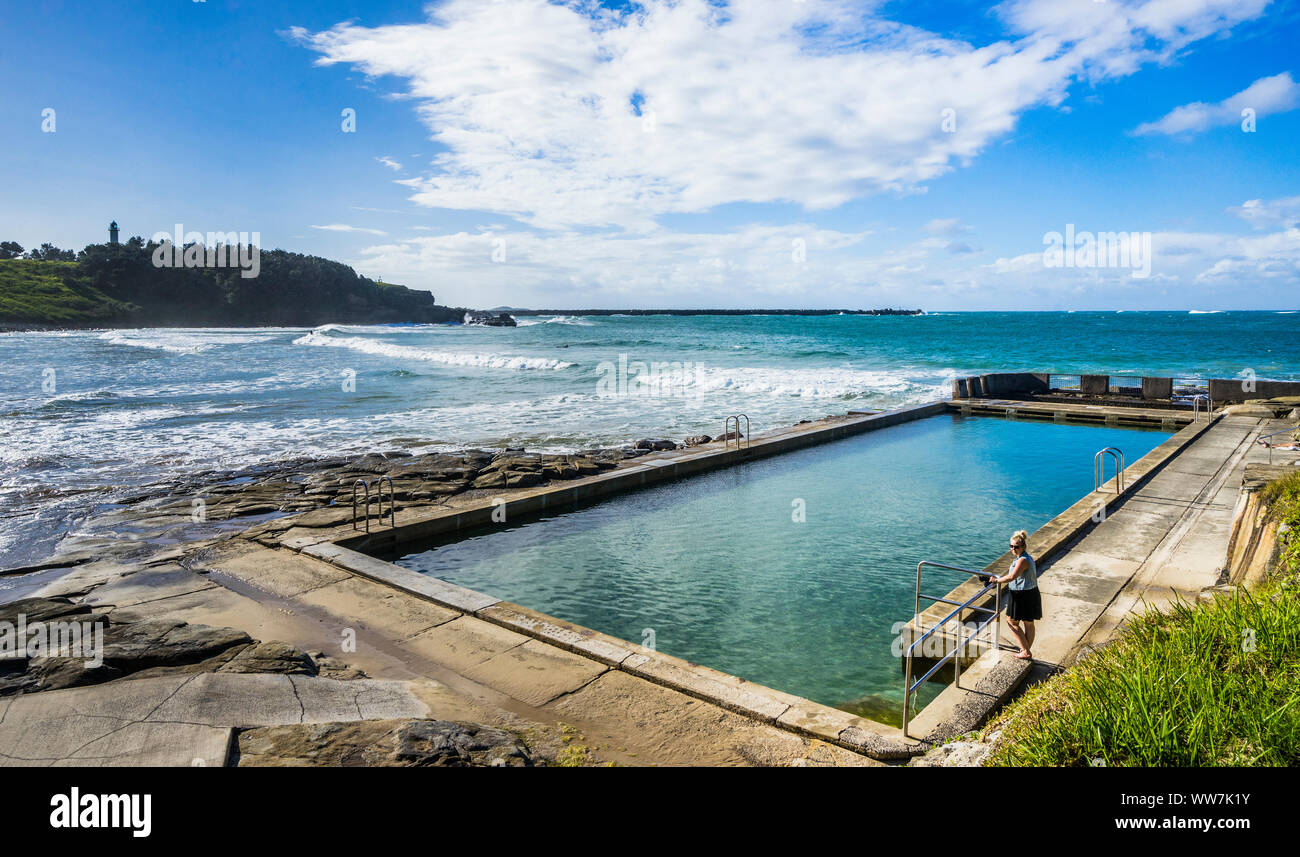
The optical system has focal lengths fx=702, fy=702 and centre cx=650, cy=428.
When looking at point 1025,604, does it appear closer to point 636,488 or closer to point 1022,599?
point 1022,599

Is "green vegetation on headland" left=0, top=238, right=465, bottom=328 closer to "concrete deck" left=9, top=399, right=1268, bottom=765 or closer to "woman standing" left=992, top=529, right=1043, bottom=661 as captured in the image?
"concrete deck" left=9, top=399, right=1268, bottom=765

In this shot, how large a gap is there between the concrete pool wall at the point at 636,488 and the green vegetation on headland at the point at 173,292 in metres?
113

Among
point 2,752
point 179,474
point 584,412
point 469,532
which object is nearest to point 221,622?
point 2,752

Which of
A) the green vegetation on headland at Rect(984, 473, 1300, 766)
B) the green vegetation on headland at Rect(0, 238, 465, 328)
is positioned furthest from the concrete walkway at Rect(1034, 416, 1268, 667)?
the green vegetation on headland at Rect(0, 238, 465, 328)

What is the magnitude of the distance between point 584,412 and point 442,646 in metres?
21.6

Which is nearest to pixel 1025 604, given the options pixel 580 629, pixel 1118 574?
pixel 1118 574

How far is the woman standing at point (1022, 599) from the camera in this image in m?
6.73

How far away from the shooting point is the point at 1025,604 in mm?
6754

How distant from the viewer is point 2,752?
13.0 feet

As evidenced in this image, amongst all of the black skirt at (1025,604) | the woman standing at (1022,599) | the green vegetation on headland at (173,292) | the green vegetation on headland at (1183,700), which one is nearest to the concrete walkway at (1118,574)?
the woman standing at (1022,599)

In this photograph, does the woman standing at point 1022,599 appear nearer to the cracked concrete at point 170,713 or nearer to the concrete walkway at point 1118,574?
the concrete walkway at point 1118,574

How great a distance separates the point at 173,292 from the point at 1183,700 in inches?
5905

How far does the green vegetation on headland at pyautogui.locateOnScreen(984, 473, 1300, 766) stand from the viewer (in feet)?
11.9
